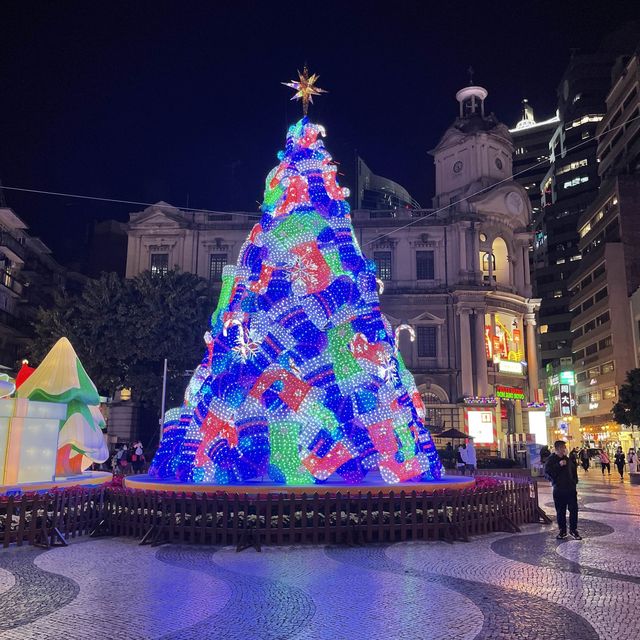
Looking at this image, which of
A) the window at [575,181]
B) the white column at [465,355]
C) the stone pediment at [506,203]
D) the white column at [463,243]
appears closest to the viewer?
the white column at [465,355]

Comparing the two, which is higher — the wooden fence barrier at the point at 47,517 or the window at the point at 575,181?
the window at the point at 575,181

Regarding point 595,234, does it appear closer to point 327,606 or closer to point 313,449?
point 313,449

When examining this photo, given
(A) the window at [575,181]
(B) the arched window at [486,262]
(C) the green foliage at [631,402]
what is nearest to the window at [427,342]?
(B) the arched window at [486,262]

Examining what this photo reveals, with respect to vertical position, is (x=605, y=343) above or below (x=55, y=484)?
above

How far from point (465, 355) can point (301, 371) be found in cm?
3340

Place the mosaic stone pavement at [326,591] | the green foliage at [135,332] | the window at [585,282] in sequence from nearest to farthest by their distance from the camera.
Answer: the mosaic stone pavement at [326,591]
the green foliage at [135,332]
the window at [585,282]

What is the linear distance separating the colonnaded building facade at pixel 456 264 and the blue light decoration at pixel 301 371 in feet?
100

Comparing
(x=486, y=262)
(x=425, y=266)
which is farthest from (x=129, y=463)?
(x=486, y=262)

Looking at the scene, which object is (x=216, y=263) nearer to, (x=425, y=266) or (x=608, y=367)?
(x=425, y=266)

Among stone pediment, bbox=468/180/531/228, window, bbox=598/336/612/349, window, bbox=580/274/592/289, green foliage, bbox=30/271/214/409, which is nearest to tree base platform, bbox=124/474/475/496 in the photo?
green foliage, bbox=30/271/214/409

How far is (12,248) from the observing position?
4347 cm

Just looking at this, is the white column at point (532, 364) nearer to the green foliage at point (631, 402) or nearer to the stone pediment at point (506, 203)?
the stone pediment at point (506, 203)

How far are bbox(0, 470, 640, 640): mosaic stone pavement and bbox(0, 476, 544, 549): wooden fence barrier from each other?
386 millimetres

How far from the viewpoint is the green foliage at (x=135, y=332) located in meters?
35.7
